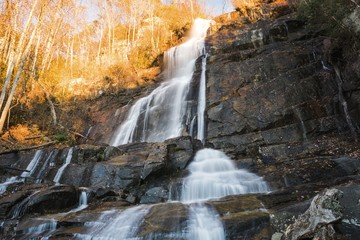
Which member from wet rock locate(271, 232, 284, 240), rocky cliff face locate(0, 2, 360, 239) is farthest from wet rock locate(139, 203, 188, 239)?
wet rock locate(271, 232, 284, 240)

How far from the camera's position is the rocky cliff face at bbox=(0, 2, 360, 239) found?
17.9 feet

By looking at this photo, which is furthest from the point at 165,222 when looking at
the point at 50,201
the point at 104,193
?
the point at 50,201

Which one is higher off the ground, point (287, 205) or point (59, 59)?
point (59, 59)

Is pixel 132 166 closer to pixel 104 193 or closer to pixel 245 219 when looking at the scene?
pixel 104 193

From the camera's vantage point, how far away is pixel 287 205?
5879 mm

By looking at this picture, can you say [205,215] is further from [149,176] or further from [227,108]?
[227,108]

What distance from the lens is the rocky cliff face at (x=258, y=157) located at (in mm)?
5457

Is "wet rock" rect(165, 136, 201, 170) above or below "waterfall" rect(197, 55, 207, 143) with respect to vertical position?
below

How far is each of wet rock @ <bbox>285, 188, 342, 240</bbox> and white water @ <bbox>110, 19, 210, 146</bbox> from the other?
30.1 ft

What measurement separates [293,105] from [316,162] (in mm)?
3900

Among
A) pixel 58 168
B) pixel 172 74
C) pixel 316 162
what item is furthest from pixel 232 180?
pixel 172 74

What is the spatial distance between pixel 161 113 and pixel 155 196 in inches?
289

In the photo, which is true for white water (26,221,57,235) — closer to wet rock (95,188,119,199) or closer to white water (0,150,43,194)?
→ wet rock (95,188,119,199)

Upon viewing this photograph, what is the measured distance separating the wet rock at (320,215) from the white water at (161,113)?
918cm
